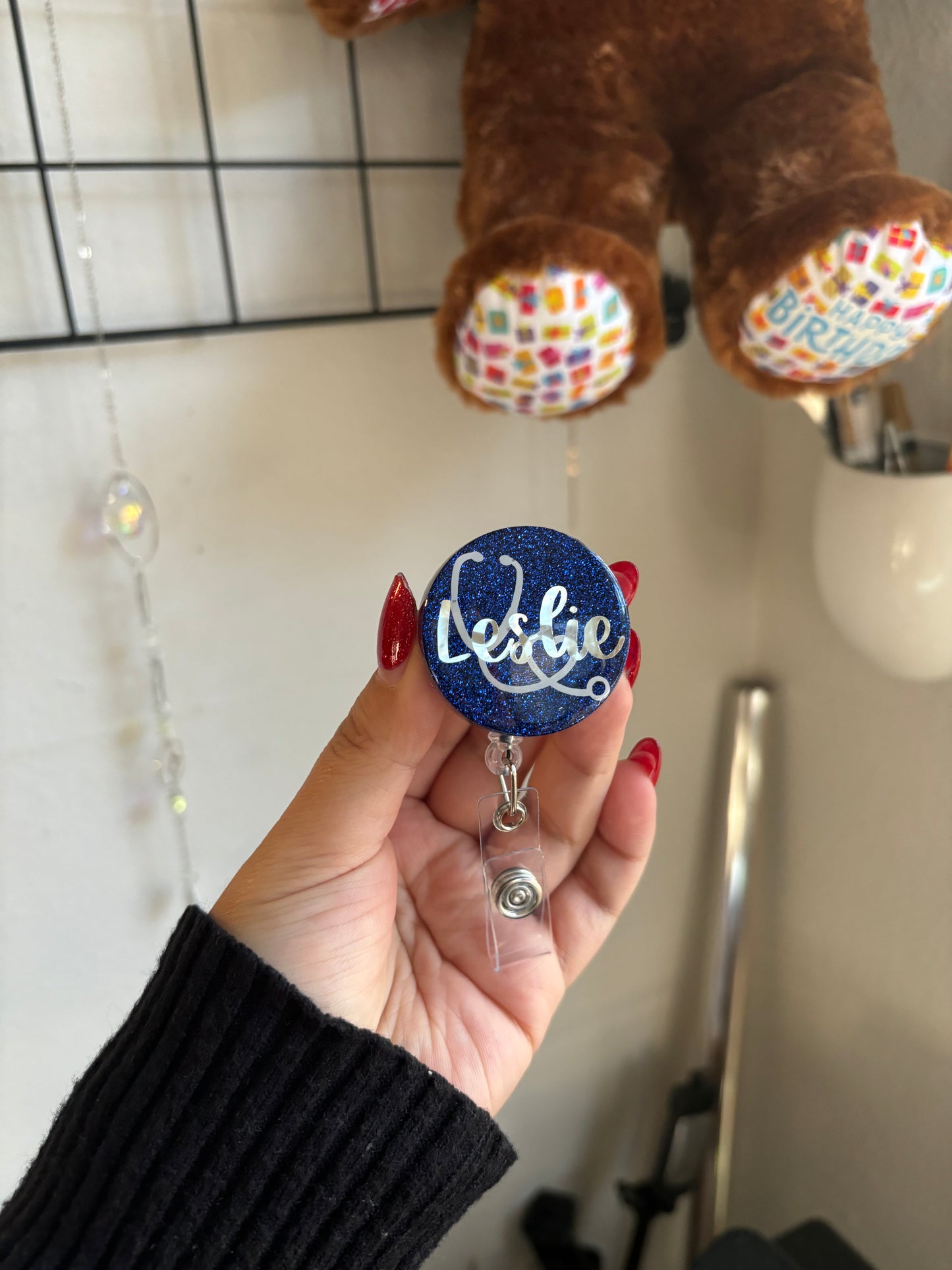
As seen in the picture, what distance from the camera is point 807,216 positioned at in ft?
1.61

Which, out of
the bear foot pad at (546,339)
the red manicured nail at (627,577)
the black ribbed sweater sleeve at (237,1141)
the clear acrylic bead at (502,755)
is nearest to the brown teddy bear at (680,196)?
the bear foot pad at (546,339)

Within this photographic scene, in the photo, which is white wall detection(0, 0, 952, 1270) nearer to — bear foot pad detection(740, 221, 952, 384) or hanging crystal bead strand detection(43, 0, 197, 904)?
hanging crystal bead strand detection(43, 0, 197, 904)

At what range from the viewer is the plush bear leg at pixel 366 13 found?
547 mm

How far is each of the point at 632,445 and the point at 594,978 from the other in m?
0.59

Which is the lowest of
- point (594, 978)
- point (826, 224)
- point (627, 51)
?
point (594, 978)

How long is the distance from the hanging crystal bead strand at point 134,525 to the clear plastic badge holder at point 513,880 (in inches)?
10.8

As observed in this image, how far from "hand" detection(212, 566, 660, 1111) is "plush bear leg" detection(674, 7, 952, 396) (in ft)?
0.58

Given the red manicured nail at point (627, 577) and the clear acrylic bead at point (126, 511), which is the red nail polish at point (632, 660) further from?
the clear acrylic bead at point (126, 511)

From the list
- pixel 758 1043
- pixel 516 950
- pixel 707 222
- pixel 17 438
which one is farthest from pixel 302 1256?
pixel 758 1043

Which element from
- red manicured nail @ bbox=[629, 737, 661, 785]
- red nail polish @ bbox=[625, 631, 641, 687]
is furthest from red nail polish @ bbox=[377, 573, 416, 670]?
red manicured nail @ bbox=[629, 737, 661, 785]

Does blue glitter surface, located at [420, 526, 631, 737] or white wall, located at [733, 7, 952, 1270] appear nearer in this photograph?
blue glitter surface, located at [420, 526, 631, 737]

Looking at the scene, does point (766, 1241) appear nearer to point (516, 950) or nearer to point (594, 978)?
point (594, 978)

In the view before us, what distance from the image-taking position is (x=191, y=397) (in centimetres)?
64

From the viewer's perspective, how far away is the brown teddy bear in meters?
0.48
